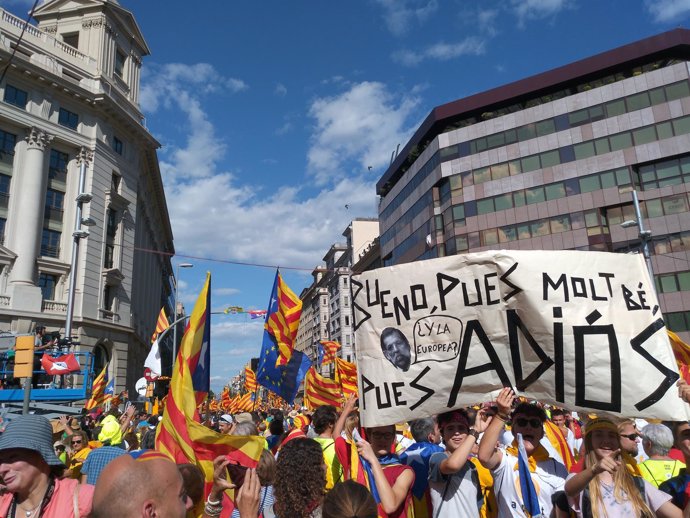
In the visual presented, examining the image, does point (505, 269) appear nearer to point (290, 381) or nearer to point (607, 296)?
point (607, 296)

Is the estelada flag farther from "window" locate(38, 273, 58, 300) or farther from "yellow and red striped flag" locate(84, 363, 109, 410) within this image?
"window" locate(38, 273, 58, 300)

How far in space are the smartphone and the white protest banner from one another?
3.48 ft

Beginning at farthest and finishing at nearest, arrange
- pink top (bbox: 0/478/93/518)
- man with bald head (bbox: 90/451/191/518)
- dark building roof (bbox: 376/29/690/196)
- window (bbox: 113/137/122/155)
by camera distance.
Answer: window (bbox: 113/137/122/155) < dark building roof (bbox: 376/29/690/196) < pink top (bbox: 0/478/93/518) < man with bald head (bbox: 90/451/191/518)

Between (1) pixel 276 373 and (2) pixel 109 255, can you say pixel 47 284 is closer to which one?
(2) pixel 109 255

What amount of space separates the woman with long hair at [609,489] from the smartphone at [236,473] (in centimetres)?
208

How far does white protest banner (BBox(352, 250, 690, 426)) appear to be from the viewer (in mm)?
3463

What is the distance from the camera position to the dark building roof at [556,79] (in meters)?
33.3

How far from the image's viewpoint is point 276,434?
319 inches

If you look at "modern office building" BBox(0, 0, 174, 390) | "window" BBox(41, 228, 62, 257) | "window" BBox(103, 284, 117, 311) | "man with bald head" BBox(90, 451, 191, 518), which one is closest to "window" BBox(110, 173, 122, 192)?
"modern office building" BBox(0, 0, 174, 390)

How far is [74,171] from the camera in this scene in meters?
32.3

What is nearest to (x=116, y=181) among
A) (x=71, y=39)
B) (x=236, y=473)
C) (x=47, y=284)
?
(x=47, y=284)

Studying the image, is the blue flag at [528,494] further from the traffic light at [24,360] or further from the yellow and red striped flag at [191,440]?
the traffic light at [24,360]

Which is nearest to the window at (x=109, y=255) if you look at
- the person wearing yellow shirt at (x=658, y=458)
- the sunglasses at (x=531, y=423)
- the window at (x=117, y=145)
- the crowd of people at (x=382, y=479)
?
the window at (x=117, y=145)

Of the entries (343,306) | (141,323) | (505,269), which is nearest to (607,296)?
(505,269)
